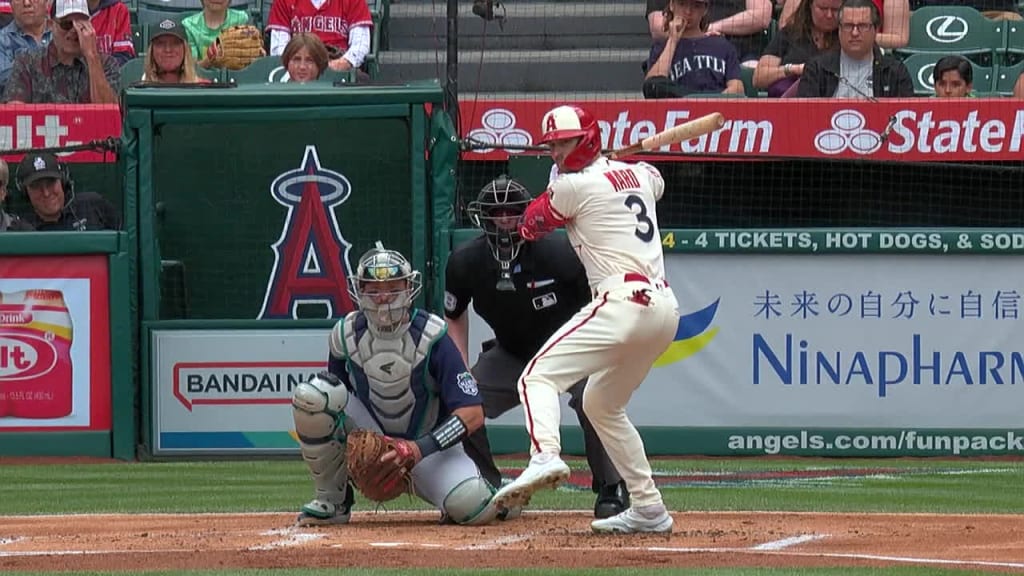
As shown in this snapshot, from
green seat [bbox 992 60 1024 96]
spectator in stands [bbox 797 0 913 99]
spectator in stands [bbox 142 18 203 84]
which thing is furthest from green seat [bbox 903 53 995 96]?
spectator in stands [bbox 142 18 203 84]

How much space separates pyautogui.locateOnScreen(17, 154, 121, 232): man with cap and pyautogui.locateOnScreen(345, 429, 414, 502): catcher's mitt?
455cm

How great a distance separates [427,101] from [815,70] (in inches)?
103

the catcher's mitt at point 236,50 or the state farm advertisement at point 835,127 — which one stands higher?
the catcher's mitt at point 236,50

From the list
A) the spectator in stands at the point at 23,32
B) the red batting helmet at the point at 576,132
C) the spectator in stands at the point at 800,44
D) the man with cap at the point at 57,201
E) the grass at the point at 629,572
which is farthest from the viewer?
the spectator in stands at the point at 23,32

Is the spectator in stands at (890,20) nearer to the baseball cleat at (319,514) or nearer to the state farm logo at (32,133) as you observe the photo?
the state farm logo at (32,133)

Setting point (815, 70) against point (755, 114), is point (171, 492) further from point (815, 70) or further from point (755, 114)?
point (815, 70)

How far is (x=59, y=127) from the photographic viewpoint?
11.0 meters

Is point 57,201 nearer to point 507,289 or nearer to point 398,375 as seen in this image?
point 507,289

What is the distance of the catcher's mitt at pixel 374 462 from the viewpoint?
658 cm

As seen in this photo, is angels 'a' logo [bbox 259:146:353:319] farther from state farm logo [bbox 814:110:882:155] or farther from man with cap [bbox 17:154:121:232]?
state farm logo [bbox 814:110:882:155]

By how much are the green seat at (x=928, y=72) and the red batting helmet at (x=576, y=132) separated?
622cm

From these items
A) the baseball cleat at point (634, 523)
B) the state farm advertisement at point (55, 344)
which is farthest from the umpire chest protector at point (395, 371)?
the state farm advertisement at point (55, 344)

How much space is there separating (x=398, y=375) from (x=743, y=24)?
21.5 feet

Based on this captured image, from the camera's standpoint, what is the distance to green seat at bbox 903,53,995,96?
12117mm
